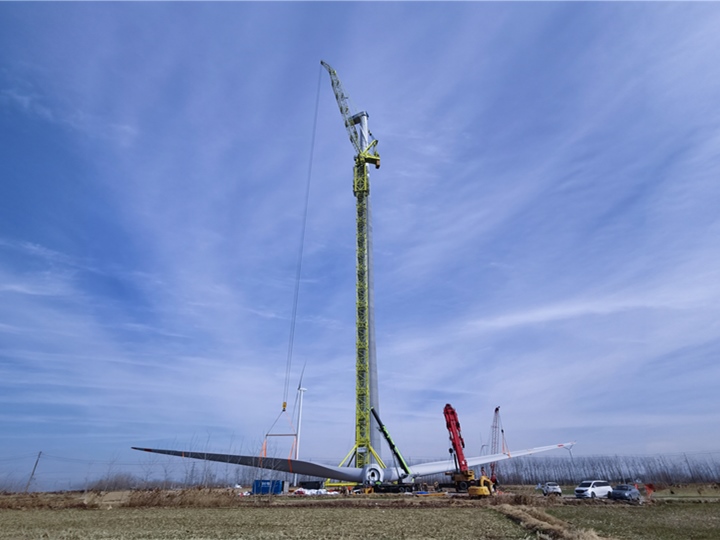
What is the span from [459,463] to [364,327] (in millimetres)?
23307

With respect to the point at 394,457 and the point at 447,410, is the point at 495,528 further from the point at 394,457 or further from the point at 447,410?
the point at 394,457

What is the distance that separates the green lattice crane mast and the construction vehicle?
40.7 ft

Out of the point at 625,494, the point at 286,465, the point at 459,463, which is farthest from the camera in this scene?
the point at 286,465

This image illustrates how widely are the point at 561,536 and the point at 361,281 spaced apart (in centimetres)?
5307

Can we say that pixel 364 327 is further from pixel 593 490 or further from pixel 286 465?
pixel 593 490

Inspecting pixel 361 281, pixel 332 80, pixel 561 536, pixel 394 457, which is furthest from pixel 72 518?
pixel 332 80

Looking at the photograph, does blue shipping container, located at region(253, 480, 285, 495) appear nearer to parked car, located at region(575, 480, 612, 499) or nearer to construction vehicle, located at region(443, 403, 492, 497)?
construction vehicle, located at region(443, 403, 492, 497)

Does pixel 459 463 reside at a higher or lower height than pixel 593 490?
higher

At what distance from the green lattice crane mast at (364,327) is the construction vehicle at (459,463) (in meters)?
12.4

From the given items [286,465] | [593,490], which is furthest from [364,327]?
[593,490]

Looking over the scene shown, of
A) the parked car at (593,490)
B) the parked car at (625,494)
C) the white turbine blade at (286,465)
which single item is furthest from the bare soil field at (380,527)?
the white turbine blade at (286,465)

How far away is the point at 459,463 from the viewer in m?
50.8

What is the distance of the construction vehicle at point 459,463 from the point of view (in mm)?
46963

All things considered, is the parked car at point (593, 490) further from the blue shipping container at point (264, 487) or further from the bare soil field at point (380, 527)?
the blue shipping container at point (264, 487)
